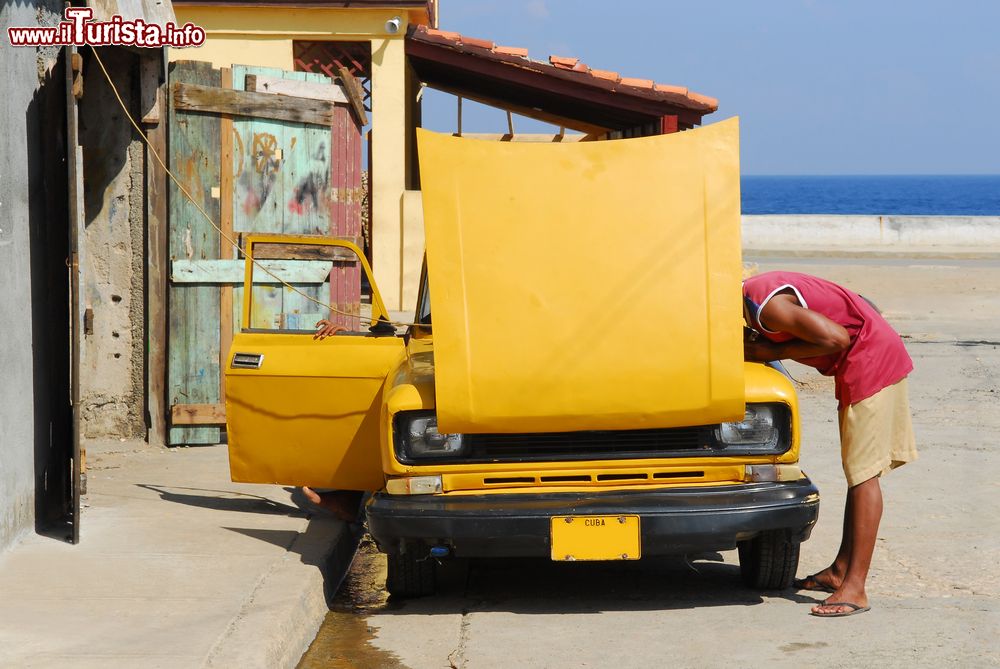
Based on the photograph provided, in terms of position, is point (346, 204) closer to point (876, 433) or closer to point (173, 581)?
point (173, 581)

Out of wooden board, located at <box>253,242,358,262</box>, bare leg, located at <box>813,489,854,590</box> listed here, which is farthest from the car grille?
wooden board, located at <box>253,242,358,262</box>

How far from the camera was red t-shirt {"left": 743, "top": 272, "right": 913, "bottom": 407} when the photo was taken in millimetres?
5582

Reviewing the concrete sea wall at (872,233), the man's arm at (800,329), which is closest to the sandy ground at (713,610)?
the man's arm at (800,329)

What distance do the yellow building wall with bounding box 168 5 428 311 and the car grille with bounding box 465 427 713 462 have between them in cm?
1151

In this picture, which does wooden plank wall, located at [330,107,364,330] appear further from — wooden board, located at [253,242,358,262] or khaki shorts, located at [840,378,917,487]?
khaki shorts, located at [840,378,917,487]

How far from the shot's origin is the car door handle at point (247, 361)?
6410 mm

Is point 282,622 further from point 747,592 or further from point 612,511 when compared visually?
point 747,592

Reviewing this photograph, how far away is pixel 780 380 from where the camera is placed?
5.48 m

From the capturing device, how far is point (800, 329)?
5.46 m

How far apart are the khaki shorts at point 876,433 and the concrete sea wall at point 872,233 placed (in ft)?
110

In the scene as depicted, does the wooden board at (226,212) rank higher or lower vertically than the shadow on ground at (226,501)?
higher

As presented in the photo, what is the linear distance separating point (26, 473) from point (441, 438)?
2.29 m

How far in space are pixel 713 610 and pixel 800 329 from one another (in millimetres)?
1234

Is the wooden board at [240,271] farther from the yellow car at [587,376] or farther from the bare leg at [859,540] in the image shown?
the bare leg at [859,540]
